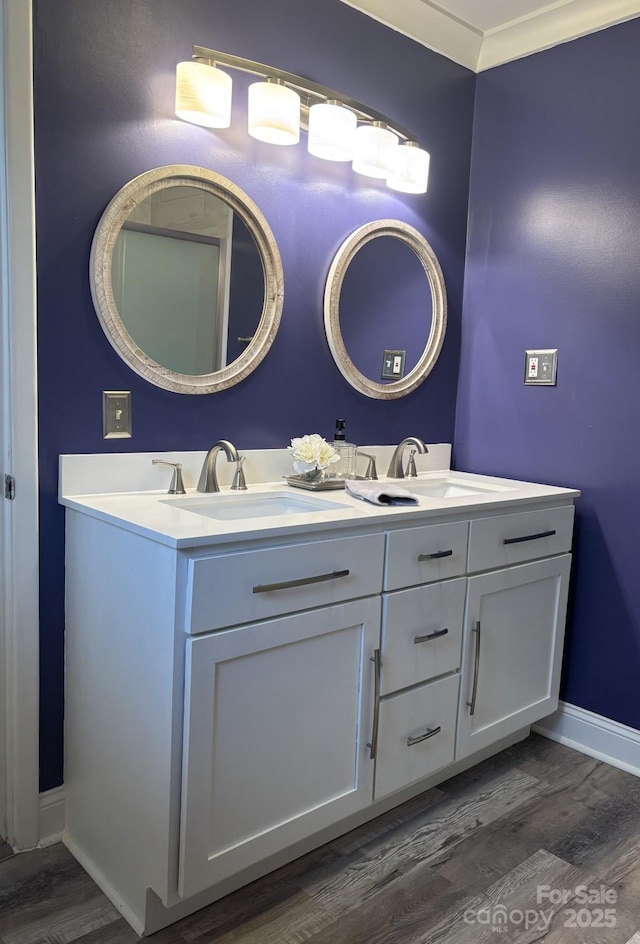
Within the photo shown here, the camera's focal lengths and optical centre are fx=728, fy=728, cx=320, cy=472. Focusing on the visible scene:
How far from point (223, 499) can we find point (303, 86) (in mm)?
1142

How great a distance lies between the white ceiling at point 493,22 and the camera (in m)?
2.20

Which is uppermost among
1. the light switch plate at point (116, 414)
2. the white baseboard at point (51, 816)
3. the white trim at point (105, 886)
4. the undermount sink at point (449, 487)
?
the light switch plate at point (116, 414)

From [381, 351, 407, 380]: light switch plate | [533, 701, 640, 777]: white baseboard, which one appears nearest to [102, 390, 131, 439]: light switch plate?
[381, 351, 407, 380]: light switch plate

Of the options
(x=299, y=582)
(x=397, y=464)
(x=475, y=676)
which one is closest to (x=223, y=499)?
(x=299, y=582)

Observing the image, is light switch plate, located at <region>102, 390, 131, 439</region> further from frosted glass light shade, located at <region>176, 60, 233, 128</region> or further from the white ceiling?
the white ceiling

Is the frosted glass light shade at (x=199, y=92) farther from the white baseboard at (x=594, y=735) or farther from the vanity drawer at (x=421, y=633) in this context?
the white baseboard at (x=594, y=735)

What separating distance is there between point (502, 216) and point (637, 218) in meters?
0.48

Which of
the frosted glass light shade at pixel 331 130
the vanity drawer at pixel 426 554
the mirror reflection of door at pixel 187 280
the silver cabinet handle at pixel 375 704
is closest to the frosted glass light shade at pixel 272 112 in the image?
the frosted glass light shade at pixel 331 130

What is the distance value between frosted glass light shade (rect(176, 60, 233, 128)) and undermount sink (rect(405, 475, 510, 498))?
119 centimetres

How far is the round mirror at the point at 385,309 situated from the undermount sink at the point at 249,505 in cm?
54

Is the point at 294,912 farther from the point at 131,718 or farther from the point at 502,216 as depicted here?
the point at 502,216

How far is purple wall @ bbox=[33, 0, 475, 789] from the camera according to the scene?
5.40 feet

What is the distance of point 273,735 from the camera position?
1.53 metres

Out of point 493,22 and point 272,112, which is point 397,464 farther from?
point 493,22
